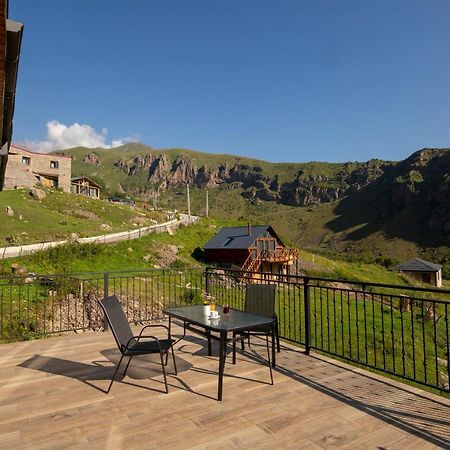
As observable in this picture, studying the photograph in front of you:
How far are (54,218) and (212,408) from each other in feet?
86.4

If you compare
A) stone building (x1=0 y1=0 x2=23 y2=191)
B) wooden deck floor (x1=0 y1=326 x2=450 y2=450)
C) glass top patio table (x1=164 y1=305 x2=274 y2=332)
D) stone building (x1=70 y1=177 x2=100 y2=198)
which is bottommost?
wooden deck floor (x1=0 y1=326 x2=450 y2=450)

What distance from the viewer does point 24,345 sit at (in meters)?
6.11

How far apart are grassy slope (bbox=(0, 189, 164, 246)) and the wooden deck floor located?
17.4 m

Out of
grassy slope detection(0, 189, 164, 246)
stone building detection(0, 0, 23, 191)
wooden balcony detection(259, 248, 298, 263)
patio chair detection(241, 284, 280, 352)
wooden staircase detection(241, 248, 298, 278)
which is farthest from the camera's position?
wooden balcony detection(259, 248, 298, 263)

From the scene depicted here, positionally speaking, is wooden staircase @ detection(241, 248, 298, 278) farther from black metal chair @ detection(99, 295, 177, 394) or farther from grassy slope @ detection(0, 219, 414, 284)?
black metal chair @ detection(99, 295, 177, 394)

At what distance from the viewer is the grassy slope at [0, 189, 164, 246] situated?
21172 millimetres

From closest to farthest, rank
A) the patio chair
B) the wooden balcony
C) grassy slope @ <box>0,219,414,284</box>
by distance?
the patio chair, grassy slope @ <box>0,219,414,284</box>, the wooden balcony

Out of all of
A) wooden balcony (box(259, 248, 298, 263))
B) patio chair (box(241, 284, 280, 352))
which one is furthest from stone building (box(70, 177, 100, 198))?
patio chair (box(241, 284, 280, 352))

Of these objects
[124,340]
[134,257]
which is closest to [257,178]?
[134,257]

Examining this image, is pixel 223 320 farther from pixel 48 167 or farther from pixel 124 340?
pixel 48 167

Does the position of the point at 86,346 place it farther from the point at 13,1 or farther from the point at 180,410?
the point at 13,1

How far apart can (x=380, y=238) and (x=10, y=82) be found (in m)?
86.7

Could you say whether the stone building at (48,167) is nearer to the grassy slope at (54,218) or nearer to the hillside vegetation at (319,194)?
the grassy slope at (54,218)

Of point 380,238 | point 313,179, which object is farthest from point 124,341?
point 313,179
